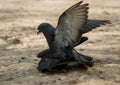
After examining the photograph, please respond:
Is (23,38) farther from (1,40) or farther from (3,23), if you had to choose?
(3,23)

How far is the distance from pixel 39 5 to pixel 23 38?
414cm

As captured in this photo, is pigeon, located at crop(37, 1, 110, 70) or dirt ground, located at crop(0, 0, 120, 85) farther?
dirt ground, located at crop(0, 0, 120, 85)

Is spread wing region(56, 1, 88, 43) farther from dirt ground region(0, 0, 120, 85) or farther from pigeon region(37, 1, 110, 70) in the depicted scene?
dirt ground region(0, 0, 120, 85)

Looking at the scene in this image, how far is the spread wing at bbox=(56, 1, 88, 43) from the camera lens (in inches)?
211

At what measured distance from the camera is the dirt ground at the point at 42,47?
5.61 metres

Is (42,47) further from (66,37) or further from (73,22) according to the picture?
(73,22)

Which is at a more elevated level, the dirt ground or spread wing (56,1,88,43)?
spread wing (56,1,88,43)

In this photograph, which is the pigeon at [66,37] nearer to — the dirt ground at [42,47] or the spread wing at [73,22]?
the spread wing at [73,22]

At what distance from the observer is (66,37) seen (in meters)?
5.59

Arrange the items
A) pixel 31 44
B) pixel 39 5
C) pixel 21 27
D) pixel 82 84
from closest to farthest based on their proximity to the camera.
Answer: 1. pixel 82 84
2. pixel 31 44
3. pixel 21 27
4. pixel 39 5

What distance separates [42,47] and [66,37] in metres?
1.81

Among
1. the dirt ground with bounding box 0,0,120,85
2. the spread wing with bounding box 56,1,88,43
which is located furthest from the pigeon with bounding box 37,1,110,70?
the dirt ground with bounding box 0,0,120,85

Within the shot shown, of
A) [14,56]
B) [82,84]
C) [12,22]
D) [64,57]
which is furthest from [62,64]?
[12,22]

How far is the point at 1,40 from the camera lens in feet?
26.2
